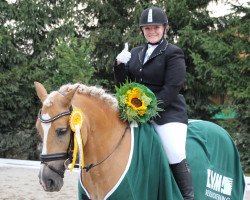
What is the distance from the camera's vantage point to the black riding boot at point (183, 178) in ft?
12.9

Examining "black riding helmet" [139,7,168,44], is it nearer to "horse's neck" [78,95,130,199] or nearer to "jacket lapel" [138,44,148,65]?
"jacket lapel" [138,44,148,65]

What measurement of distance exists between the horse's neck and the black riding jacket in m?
0.49

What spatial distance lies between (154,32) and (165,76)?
1.36 feet

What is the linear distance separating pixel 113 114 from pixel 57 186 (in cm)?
79

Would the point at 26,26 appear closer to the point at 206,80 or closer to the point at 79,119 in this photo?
the point at 206,80

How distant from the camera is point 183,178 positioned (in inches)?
156

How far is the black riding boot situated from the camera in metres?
3.94

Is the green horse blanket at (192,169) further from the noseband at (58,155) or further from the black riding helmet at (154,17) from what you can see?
the black riding helmet at (154,17)

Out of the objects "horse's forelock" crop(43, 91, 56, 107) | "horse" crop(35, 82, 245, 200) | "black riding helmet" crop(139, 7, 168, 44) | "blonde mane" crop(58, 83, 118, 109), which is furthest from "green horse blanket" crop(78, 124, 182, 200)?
"black riding helmet" crop(139, 7, 168, 44)

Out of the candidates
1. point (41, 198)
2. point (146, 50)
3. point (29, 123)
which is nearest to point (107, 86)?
point (29, 123)

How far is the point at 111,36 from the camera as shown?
13.2 meters

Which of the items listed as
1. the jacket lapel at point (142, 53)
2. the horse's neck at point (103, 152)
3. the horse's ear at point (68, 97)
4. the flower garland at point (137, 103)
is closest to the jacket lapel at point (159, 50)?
the jacket lapel at point (142, 53)

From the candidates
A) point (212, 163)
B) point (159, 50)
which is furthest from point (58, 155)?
point (212, 163)

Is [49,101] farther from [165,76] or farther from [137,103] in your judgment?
[165,76]
